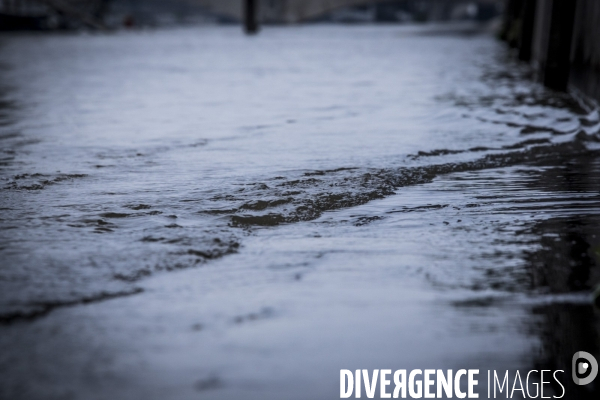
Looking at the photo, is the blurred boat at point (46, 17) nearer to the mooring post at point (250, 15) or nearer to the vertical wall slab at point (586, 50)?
the mooring post at point (250, 15)

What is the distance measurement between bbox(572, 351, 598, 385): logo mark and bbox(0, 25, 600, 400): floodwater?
0.9 inches

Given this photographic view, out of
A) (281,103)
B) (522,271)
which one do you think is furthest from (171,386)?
(281,103)

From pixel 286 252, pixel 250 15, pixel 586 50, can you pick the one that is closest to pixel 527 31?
pixel 586 50

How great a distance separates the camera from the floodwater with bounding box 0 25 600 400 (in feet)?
6.38

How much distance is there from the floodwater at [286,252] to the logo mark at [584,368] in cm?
2

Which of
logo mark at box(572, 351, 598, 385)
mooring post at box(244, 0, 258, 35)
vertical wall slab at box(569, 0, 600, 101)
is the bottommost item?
logo mark at box(572, 351, 598, 385)

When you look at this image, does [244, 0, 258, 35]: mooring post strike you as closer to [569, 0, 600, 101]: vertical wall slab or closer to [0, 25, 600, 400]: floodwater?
[569, 0, 600, 101]: vertical wall slab

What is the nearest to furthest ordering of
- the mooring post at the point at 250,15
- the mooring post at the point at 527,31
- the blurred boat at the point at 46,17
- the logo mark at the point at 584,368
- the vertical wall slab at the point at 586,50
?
the logo mark at the point at 584,368
the vertical wall slab at the point at 586,50
the mooring post at the point at 527,31
the mooring post at the point at 250,15
the blurred boat at the point at 46,17

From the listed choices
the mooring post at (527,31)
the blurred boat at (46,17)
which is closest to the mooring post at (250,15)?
the blurred boat at (46,17)

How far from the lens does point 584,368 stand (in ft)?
6.21

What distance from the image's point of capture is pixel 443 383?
1.84 metres

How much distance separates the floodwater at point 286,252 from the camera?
6.38ft

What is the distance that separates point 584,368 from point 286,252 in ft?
3.97

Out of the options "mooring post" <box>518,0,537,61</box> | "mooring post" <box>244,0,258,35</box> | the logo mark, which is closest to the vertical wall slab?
"mooring post" <box>518,0,537,61</box>
